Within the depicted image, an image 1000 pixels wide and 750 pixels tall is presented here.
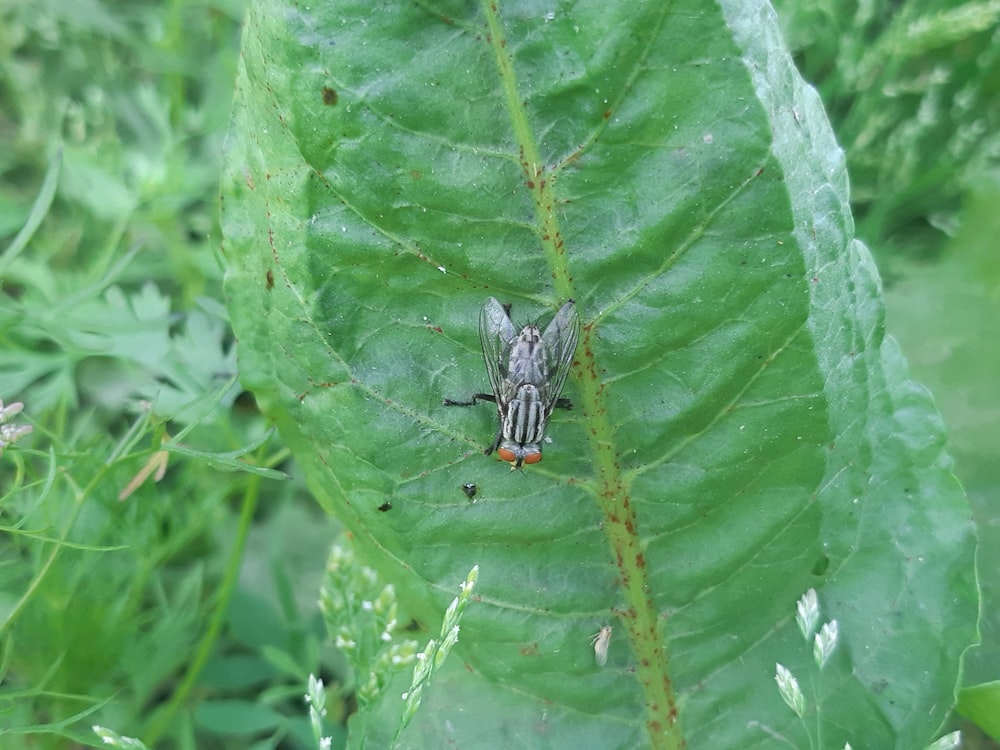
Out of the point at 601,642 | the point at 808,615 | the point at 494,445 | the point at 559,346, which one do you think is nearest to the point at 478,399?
the point at 494,445

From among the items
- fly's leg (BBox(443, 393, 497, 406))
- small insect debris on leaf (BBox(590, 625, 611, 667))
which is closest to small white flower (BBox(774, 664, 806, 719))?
small insect debris on leaf (BBox(590, 625, 611, 667))

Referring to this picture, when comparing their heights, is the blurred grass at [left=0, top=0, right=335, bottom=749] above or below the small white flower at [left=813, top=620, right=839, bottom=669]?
below

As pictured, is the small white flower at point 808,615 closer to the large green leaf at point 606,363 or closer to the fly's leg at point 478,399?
the large green leaf at point 606,363

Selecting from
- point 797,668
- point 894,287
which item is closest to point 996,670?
point 797,668

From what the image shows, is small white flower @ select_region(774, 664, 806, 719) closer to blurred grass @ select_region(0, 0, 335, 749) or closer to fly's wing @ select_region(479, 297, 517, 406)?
fly's wing @ select_region(479, 297, 517, 406)

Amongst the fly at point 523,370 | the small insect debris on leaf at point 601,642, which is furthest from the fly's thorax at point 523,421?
the small insect debris on leaf at point 601,642

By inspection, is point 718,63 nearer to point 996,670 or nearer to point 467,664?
point 467,664

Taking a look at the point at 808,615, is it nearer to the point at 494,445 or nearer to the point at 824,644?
the point at 824,644
